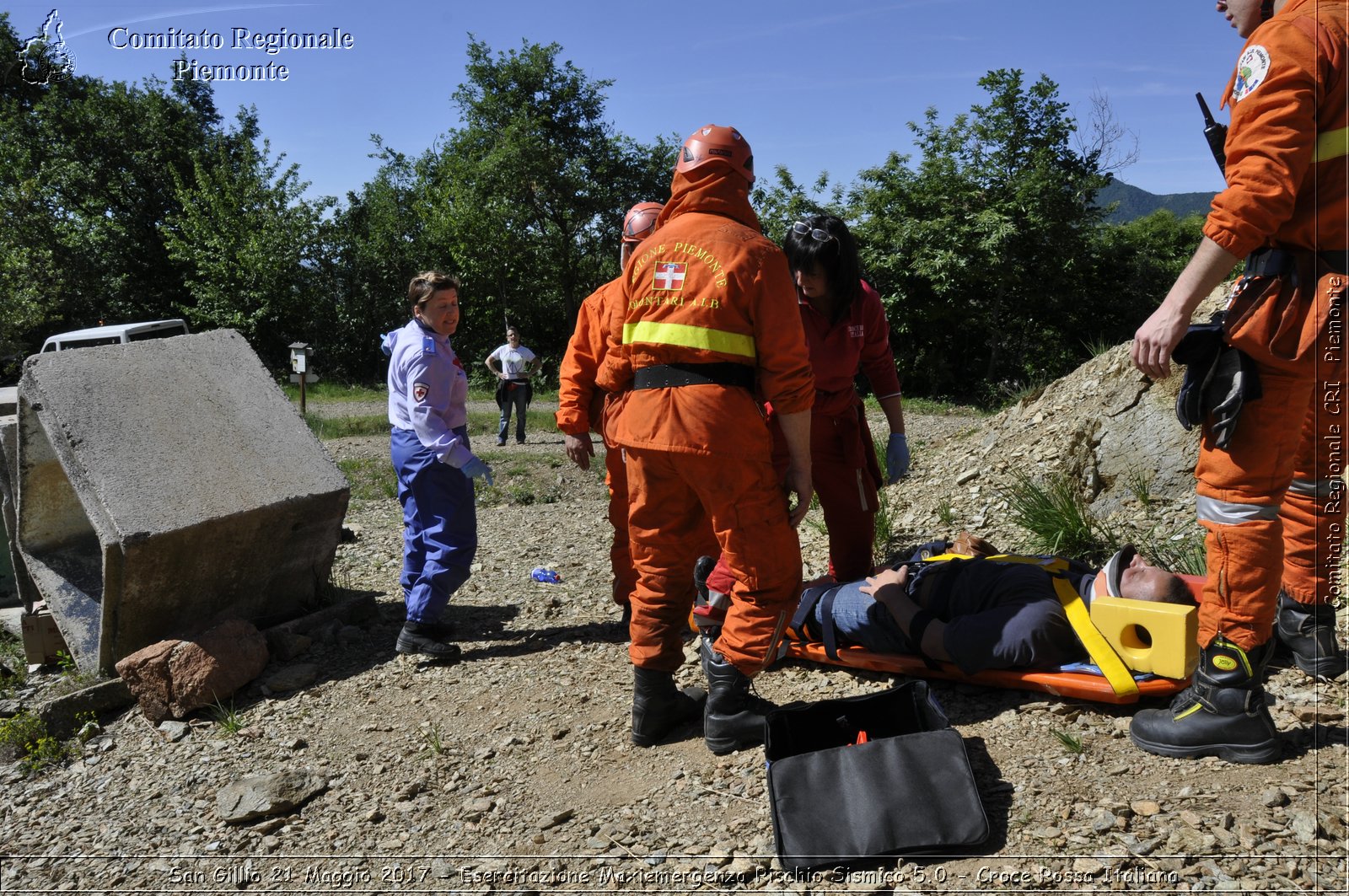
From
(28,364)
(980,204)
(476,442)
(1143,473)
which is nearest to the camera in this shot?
(28,364)

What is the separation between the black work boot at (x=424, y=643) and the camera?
180 inches

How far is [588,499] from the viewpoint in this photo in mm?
8766

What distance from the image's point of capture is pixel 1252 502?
251cm

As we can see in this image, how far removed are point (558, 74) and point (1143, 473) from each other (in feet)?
84.7

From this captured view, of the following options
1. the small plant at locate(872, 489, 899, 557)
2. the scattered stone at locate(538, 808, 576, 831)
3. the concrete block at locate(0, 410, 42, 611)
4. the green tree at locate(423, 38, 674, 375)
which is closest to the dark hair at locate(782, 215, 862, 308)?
the small plant at locate(872, 489, 899, 557)

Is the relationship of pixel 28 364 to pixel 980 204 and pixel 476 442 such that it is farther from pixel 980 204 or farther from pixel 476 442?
pixel 980 204

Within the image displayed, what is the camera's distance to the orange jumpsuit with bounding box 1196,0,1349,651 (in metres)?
2.30

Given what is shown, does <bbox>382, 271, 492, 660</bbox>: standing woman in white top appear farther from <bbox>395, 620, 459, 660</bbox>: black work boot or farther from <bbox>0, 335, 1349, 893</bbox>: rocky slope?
<bbox>0, 335, 1349, 893</bbox>: rocky slope

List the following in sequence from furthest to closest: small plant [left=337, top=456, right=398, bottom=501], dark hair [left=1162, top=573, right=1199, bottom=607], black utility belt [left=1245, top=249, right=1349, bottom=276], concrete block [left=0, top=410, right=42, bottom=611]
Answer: small plant [left=337, top=456, right=398, bottom=501]
concrete block [left=0, top=410, right=42, bottom=611]
dark hair [left=1162, top=573, right=1199, bottom=607]
black utility belt [left=1245, top=249, right=1349, bottom=276]

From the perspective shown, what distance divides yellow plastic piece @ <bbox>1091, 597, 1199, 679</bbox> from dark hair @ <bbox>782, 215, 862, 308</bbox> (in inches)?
64.6

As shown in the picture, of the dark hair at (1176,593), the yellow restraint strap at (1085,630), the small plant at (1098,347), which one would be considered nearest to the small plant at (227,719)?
the yellow restraint strap at (1085,630)

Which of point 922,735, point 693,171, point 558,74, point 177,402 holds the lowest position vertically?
point 922,735

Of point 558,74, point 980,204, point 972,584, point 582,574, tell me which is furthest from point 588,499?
point 558,74

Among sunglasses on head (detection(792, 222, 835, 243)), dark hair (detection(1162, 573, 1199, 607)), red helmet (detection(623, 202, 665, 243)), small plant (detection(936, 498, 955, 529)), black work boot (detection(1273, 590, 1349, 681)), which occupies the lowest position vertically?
black work boot (detection(1273, 590, 1349, 681))
